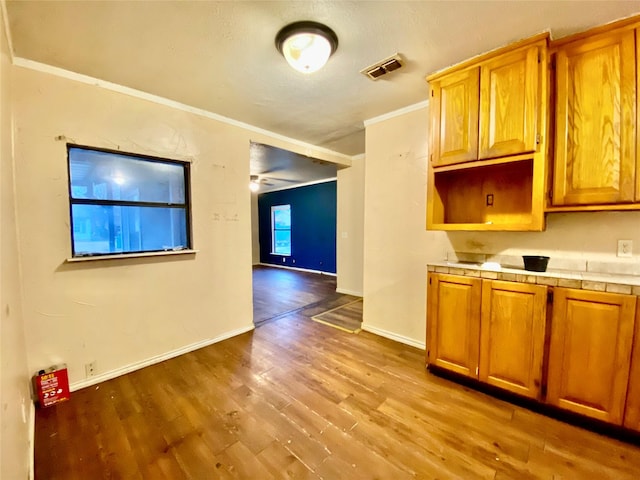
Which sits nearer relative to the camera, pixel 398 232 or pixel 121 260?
pixel 121 260

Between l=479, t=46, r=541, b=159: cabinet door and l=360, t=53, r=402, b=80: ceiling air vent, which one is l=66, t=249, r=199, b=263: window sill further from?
l=479, t=46, r=541, b=159: cabinet door

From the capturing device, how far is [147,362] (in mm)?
2508

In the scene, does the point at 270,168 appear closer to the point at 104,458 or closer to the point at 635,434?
the point at 104,458

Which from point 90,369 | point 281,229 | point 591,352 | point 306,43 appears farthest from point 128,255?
point 281,229

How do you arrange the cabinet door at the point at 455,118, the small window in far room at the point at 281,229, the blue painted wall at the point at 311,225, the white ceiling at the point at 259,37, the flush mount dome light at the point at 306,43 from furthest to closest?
the small window in far room at the point at 281,229 → the blue painted wall at the point at 311,225 → the cabinet door at the point at 455,118 → the flush mount dome light at the point at 306,43 → the white ceiling at the point at 259,37


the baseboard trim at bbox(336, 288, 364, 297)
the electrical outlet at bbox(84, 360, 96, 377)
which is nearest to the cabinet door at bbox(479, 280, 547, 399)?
the baseboard trim at bbox(336, 288, 364, 297)

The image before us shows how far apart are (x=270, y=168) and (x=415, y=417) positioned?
4723 millimetres

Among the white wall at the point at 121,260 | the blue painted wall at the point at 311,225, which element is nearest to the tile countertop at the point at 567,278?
the white wall at the point at 121,260

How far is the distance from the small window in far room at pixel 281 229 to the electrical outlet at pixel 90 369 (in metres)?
6.03

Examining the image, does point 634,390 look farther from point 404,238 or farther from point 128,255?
point 128,255

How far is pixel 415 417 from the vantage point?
1.83 meters

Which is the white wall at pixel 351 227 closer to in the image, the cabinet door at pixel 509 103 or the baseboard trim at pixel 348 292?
the baseboard trim at pixel 348 292

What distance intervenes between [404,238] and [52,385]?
10.5ft

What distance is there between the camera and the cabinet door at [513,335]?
184 centimetres
